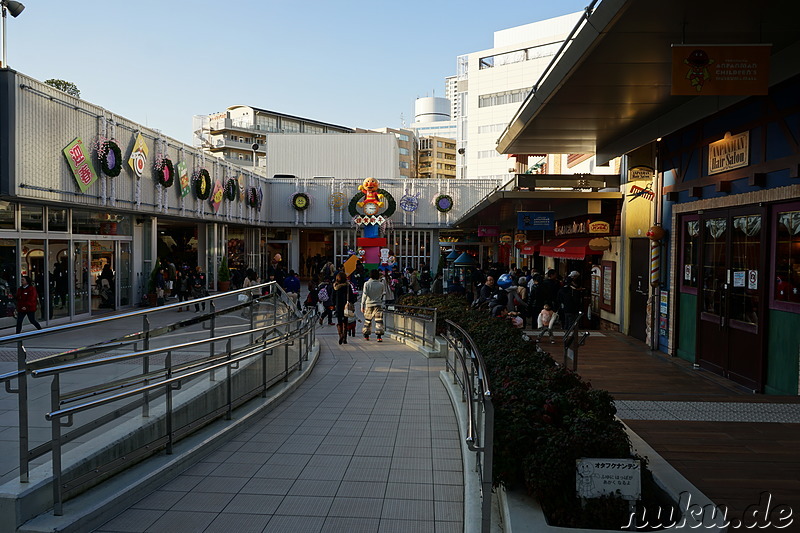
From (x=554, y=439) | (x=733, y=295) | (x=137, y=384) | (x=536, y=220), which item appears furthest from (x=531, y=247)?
(x=554, y=439)

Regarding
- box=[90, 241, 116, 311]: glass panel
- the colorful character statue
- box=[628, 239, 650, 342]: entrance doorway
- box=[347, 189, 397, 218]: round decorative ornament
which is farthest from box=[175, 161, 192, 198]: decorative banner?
box=[628, 239, 650, 342]: entrance doorway

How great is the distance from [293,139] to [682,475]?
136 ft

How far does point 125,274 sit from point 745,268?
17388mm

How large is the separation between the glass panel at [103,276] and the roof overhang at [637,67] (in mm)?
12264

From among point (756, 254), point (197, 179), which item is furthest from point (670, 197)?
point (197, 179)

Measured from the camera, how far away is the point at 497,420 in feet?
13.7

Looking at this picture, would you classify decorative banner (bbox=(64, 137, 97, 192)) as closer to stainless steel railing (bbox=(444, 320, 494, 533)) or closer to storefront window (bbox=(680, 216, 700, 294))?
stainless steel railing (bbox=(444, 320, 494, 533))

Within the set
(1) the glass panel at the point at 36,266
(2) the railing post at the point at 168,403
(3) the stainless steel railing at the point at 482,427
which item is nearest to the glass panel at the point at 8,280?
(1) the glass panel at the point at 36,266

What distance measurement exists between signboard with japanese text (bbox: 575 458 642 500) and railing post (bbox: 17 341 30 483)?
3355 mm

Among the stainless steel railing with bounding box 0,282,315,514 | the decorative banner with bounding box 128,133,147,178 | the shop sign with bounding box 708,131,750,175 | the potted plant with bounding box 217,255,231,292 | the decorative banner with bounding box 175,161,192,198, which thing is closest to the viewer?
the stainless steel railing with bounding box 0,282,315,514

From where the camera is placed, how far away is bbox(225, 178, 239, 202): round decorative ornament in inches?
1052

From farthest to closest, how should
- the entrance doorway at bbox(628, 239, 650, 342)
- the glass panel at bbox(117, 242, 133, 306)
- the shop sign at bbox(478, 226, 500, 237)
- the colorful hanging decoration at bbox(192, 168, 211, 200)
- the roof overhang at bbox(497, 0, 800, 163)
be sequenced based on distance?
the shop sign at bbox(478, 226, 500, 237)
the colorful hanging decoration at bbox(192, 168, 211, 200)
the glass panel at bbox(117, 242, 133, 306)
the entrance doorway at bbox(628, 239, 650, 342)
the roof overhang at bbox(497, 0, 800, 163)

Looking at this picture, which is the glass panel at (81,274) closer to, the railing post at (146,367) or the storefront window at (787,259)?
the railing post at (146,367)

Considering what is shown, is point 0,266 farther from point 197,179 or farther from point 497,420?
point 497,420
